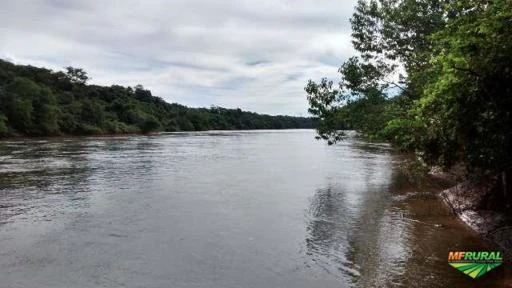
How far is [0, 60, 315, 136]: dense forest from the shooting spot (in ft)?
249

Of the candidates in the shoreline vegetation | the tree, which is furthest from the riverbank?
the tree

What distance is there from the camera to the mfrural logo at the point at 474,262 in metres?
9.84

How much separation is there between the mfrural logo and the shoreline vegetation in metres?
1.14

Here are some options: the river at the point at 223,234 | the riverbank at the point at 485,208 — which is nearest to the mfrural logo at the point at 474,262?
the river at the point at 223,234

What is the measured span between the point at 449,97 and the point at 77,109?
94.8 meters

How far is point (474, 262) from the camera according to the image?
10242mm

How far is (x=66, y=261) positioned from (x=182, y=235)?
3.55 m

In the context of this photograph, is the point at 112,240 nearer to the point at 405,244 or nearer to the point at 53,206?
the point at 53,206

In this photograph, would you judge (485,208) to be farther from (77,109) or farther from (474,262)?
(77,109)

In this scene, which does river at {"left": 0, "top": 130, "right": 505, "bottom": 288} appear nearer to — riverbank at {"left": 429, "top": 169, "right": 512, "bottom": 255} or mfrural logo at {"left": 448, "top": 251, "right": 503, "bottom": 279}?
mfrural logo at {"left": 448, "top": 251, "right": 503, "bottom": 279}

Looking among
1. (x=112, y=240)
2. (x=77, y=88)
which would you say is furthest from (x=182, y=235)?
(x=77, y=88)

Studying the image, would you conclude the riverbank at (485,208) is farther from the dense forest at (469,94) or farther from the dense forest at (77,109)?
the dense forest at (77,109)

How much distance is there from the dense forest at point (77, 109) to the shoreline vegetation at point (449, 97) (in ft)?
47.7

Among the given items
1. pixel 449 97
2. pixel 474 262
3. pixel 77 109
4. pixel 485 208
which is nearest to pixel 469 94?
pixel 449 97
